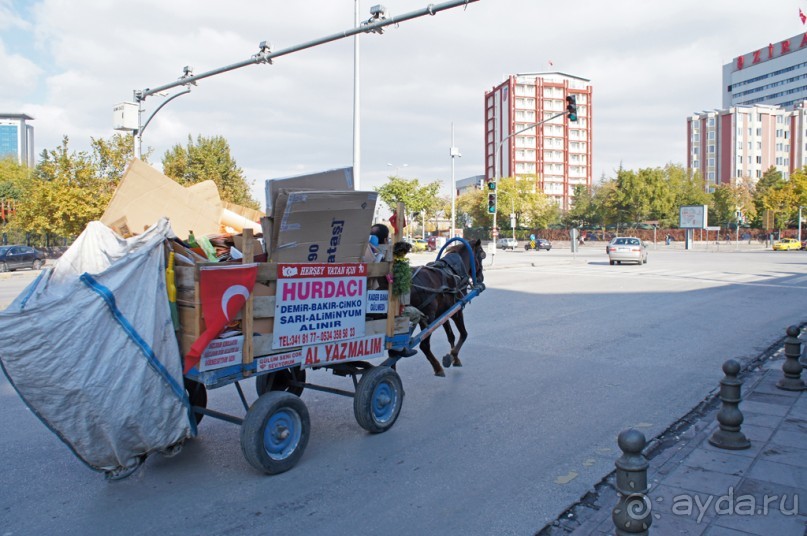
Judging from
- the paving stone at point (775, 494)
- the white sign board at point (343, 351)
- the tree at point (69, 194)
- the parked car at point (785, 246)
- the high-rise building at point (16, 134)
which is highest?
the high-rise building at point (16, 134)

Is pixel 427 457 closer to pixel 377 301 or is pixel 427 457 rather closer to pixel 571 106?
pixel 377 301

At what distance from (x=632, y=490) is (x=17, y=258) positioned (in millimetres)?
36576

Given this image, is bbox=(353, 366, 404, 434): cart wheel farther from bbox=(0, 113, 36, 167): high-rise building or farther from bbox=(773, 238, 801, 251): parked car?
bbox=(0, 113, 36, 167): high-rise building

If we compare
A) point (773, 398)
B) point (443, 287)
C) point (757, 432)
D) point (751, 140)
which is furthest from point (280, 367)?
point (751, 140)

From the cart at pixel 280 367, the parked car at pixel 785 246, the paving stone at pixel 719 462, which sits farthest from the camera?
the parked car at pixel 785 246

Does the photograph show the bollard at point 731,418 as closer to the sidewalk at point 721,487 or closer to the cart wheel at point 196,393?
the sidewalk at point 721,487

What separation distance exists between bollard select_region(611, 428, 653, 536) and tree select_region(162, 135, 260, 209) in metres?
38.7

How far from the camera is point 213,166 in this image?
42062mm

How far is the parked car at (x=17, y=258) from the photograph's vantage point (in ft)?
104

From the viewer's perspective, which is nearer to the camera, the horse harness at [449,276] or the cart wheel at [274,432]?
the cart wheel at [274,432]

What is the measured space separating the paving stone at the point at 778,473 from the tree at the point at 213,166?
1501 inches

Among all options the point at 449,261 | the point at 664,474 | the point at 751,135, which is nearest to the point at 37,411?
the point at 664,474

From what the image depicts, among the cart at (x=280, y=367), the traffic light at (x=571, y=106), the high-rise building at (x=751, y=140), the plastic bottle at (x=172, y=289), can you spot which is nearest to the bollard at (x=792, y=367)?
the cart at (x=280, y=367)

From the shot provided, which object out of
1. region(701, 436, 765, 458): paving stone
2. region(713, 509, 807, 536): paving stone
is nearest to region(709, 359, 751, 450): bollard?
region(701, 436, 765, 458): paving stone
